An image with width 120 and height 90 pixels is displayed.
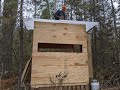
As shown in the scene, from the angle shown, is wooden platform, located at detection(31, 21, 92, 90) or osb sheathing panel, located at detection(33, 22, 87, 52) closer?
wooden platform, located at detection(31, 21, 92, 90)

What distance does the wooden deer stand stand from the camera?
7277mm

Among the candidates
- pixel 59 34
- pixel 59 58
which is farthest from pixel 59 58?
pixel 59 34

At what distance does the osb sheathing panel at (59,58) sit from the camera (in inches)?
287

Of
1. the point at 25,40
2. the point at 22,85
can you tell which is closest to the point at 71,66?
the point at 22,85

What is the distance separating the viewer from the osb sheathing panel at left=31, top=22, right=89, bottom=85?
7.29 meters

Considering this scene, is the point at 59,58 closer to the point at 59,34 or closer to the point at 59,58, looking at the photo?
the point at 59,58

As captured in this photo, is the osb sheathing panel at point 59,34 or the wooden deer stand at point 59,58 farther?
the osb sheathing panel at point 59,34

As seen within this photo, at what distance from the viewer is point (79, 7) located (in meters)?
17.6

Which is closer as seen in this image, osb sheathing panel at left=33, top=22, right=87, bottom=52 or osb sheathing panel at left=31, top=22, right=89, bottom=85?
osb sheathing panel at left=31, top=22, right=89, bottom=85

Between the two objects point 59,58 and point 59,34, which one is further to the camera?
point 59,34

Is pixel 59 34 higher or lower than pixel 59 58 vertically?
higher

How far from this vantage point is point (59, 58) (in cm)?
752

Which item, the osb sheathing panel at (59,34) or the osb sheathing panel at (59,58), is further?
the osb sheathing panel at (59,34)

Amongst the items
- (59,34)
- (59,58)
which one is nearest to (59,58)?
(59,58)
